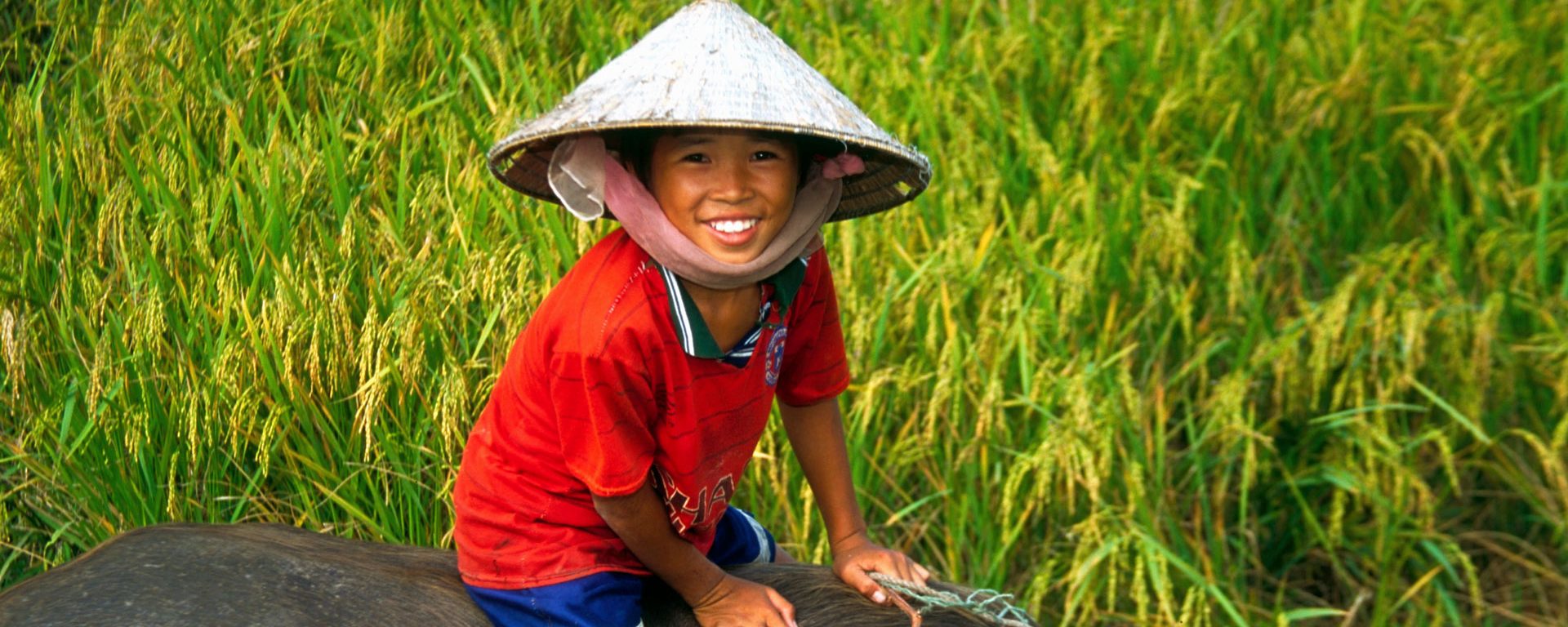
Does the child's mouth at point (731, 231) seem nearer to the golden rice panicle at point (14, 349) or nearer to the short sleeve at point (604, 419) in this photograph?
the short sleeve at point (604, 419)

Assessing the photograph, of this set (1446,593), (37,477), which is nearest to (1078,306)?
(1446,593)

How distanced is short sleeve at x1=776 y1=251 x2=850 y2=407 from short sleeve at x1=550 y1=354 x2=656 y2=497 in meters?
0.33

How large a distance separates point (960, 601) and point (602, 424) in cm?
57

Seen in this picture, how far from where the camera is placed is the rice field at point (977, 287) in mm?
2697

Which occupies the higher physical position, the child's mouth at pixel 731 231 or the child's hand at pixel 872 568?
the child's mouth at pixel 731 231

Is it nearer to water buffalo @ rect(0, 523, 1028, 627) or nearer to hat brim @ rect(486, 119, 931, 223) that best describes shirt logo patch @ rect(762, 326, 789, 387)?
hat brim @ rect(486, 119, 931, 223)

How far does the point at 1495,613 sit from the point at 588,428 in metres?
2.56

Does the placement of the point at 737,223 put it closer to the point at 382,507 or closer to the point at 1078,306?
the point at 382,507

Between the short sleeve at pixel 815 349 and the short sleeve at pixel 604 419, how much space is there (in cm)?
33

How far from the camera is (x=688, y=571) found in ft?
6.59

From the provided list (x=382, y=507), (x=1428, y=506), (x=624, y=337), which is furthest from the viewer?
(x=1428, y=506)

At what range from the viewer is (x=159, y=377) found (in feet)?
8.72

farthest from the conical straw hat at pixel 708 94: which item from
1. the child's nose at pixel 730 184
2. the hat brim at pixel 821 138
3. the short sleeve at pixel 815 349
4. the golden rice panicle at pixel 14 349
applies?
the golden rice panicle at pixel 14 349

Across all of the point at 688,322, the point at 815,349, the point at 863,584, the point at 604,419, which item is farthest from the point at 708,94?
the point at 863,584
